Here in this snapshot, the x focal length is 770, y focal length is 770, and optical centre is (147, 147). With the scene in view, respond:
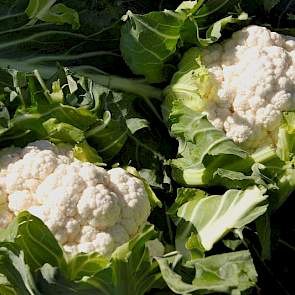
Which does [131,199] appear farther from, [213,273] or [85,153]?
[213,273]

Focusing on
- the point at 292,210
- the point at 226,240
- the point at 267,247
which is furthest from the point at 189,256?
the point at 292,210

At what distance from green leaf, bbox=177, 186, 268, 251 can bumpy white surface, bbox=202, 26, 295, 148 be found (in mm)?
237

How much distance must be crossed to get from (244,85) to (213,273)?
24.8 inches

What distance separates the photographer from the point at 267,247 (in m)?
2.18

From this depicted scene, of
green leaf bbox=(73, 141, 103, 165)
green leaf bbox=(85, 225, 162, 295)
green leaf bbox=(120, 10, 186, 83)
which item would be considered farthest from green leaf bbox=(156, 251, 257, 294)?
green leaf bbox=(120, 10, 186, 83)

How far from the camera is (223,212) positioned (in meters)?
2.08

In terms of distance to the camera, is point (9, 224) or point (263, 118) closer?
point (9, 224)

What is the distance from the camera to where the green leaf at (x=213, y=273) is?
6.22ft

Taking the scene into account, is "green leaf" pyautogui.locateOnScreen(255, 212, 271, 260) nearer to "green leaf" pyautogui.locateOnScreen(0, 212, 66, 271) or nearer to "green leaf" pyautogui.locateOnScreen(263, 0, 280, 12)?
"green leaf" pyautogui.locateOnScreen(0, 212, 66, 271)

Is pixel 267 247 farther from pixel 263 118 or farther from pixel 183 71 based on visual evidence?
pixel 183 71

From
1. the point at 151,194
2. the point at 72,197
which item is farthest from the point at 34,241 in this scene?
the point at 151,194

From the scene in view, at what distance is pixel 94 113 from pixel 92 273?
529 mm

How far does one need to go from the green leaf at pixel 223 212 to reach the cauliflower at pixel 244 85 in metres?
0.23

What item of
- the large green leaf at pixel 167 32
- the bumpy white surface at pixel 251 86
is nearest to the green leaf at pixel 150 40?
the large green leaf at pixel 167 32
